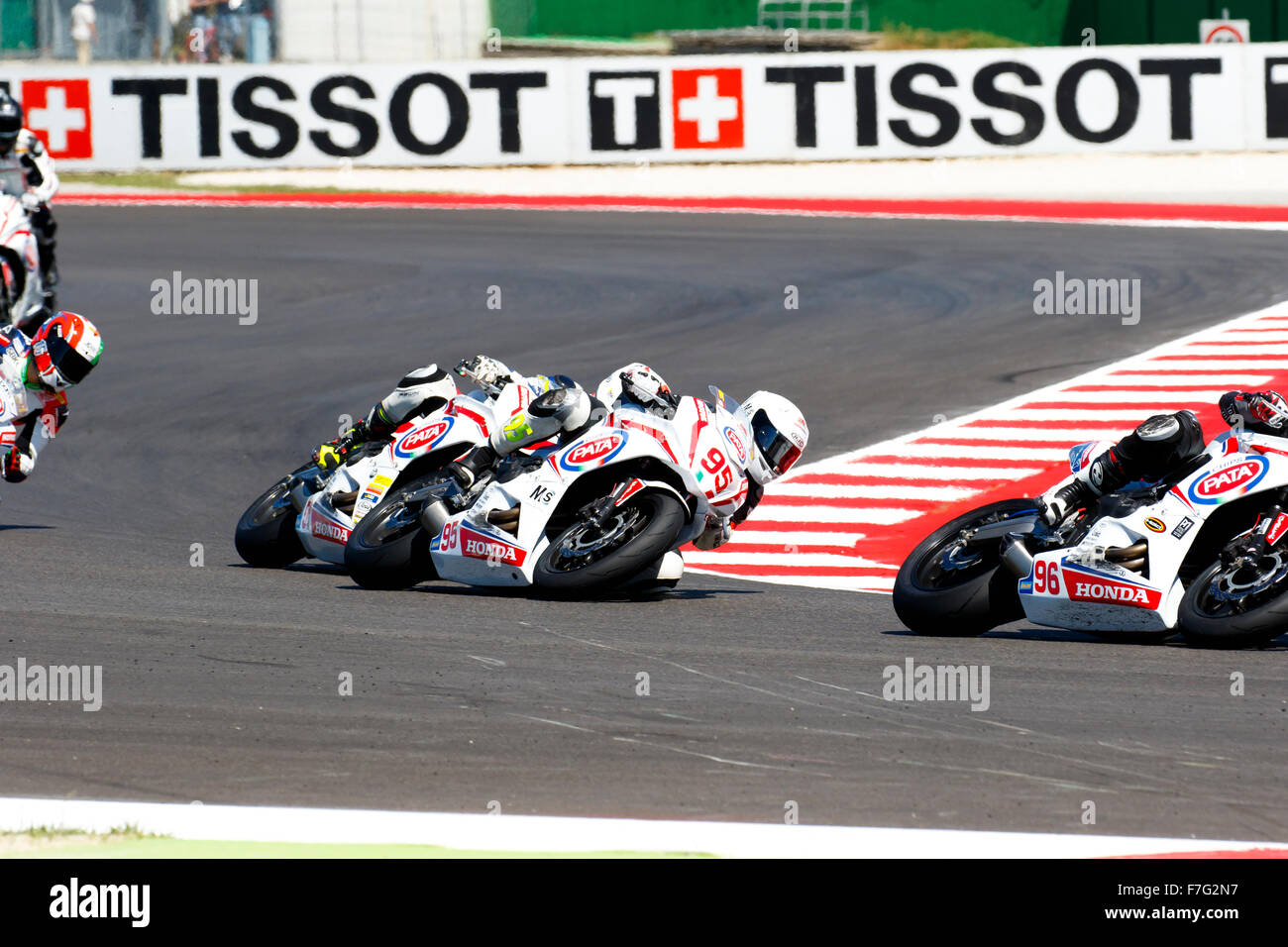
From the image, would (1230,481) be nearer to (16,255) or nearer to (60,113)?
(16,255)

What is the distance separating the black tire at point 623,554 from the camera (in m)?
9.02

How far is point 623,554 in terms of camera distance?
9031mm

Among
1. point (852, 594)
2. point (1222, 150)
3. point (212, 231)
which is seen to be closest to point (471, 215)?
point (212, 231)

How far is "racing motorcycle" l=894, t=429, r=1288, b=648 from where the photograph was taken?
307 inches

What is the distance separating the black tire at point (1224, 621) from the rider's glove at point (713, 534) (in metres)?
2.39

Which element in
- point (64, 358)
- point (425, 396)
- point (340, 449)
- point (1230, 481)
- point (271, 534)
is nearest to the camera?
point (1230, 481)

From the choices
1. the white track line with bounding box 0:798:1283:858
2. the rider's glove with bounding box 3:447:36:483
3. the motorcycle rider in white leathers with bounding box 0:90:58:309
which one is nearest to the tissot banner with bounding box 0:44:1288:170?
the motorcycle rider in white leathers with bounding box 0:90:58:309

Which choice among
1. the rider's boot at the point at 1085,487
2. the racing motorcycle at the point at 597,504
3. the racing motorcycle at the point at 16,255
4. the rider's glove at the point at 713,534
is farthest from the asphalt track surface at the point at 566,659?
the racing motorcycle at the point at 16,255

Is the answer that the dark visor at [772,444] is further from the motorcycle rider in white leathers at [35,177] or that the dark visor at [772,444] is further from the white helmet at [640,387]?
the motorcycle rider in white leathers at [35,177]

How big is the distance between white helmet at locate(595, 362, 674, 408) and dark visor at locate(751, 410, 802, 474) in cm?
44
